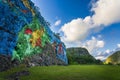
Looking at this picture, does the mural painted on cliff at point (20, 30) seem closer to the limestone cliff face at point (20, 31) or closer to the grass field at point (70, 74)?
the limestone cliff face at point (20, 31)

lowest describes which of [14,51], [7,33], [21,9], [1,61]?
[1,61]

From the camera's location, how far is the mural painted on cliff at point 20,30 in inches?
2363

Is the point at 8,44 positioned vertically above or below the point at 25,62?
above

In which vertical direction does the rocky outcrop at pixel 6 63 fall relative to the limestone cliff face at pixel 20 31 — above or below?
below

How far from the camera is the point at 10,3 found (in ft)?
214

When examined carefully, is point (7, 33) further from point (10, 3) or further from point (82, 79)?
point (82, 79)

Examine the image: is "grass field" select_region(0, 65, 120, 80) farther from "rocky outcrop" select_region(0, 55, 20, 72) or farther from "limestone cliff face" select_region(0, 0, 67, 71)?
"limestone cliff face" select_region(0, 0, 67, 71)

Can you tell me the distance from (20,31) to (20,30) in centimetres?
32

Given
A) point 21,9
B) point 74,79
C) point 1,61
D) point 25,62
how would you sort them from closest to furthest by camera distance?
point 74,79 → point 1,61 → point 25,62 → point 21,9

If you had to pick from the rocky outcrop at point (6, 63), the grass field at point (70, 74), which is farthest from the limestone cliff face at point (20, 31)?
the grass field at point (70, 74)

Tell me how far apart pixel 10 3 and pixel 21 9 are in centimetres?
514

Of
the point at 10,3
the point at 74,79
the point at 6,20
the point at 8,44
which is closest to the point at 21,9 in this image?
the point at 10,3

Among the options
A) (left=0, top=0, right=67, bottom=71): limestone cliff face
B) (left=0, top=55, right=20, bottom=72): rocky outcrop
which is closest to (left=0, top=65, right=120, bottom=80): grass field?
(left=0, top=55, right=20, bottom=72): rocky outcrop

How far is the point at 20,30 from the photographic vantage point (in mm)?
65000
